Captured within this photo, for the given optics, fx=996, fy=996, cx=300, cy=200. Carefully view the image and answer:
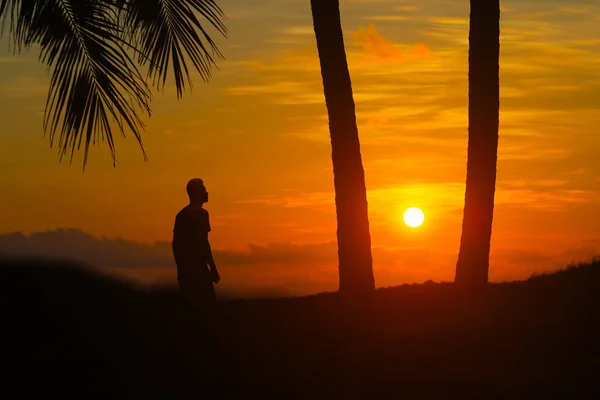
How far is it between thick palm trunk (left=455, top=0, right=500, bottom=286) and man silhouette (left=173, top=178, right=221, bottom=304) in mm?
5003

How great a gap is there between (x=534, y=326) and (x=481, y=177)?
3.52 m

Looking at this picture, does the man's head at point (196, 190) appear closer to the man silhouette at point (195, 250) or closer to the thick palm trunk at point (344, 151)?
the man silhouette at point (195, 250)

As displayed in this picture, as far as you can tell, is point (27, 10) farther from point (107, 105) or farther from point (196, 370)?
point (196, 370)

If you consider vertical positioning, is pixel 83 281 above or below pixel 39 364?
above

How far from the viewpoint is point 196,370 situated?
37.4 feet

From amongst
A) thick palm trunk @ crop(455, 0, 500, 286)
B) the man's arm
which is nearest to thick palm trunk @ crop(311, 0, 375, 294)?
thick palm trunk @ crop(455, 0, 500, 286)

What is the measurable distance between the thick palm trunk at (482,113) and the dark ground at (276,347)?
92.0 inches

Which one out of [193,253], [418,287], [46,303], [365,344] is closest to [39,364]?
[46,303]

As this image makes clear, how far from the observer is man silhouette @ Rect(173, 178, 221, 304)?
13.2 m

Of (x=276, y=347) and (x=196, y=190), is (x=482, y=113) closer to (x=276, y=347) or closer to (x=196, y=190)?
(x=196, y=190)

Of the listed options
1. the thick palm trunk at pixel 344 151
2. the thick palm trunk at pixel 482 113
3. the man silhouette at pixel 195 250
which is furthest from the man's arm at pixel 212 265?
the thick palm trunk at pixel 482 113

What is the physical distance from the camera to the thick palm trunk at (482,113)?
16.2 meters

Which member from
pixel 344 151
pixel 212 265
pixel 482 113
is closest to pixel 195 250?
pixel 212 265

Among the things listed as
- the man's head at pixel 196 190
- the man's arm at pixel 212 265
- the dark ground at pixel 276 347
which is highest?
the man's head at pixel 196 190
